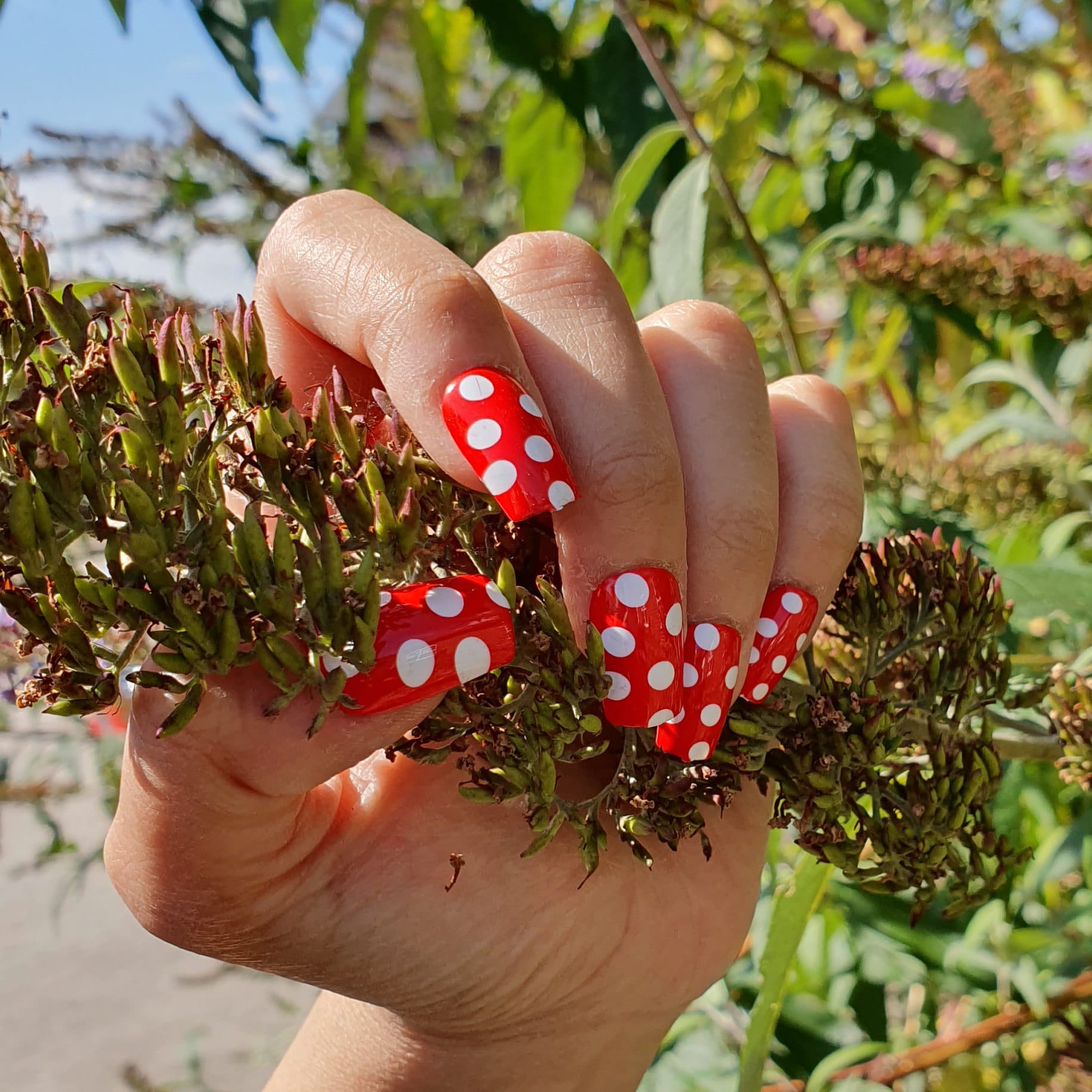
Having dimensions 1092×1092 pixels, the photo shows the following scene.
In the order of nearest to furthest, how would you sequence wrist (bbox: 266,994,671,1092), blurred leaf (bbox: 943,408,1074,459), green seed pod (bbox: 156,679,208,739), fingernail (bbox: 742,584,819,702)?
green seed pod (bbox: 156,679,208,739), fingernail (bbox: 742,584,819,702), wrist (bbox: 266,994,671,1092), blurred leaf (bbox: 943,408,1074,459)

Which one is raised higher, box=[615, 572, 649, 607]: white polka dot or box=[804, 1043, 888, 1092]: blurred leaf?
box=[615, 572, 649, 607]: white polka dot

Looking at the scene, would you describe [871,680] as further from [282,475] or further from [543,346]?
[282,475]

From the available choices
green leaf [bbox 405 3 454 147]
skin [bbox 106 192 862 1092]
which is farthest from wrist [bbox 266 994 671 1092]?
green leaf [bbox 405 3 454 147]

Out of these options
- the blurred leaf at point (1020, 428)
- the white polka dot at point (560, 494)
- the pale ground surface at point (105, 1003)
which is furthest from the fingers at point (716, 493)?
the pale ground surface at point (105, 1003)

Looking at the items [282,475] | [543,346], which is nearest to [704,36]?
[543,346]

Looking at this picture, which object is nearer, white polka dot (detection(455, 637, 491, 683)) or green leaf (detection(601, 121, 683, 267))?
white polka dot (detection(455, 637, 491, 683))

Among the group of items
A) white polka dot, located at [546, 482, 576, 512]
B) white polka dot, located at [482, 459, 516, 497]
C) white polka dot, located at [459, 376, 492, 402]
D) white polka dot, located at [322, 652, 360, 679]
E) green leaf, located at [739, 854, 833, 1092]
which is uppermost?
white polka dot, located at [459, 376, 492, 402]

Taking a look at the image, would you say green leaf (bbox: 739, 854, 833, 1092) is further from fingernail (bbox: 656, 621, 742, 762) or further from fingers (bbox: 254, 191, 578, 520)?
fingers (bbox: 254, 191, 578, 520)
